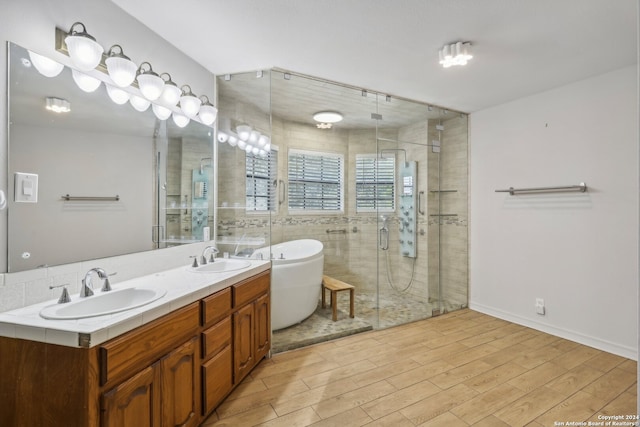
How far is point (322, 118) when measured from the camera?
3.65m

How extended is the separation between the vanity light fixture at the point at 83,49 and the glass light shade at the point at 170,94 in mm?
508

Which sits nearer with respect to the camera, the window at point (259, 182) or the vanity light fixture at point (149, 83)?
the vanity light fixture at point (149, 83)

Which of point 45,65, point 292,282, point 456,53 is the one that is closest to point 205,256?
point 292,282

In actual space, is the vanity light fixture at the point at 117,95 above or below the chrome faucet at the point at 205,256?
above

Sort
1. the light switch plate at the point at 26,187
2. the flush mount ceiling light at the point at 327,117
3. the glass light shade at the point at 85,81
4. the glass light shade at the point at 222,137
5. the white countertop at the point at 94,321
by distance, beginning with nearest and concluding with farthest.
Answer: the white countertop at the point at 94,321
the light switch plate at the point at 26,187
the glass light shade at the point at 85,81
the glass light shade at the point at 222,137
the flush mount ceiling light at the point at 327,117

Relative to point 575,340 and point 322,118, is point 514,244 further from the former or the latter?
point 322,118

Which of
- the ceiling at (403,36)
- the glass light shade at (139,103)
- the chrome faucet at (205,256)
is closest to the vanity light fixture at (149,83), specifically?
the glass light shade at (139,103)

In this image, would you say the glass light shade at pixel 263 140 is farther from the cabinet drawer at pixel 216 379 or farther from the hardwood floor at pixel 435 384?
the hardwood floor at pixel 435 384

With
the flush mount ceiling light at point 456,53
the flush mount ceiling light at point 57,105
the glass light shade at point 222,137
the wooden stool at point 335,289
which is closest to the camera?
the flush mount ceiling light at point 57,105

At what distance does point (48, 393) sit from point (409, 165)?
3.64 meters

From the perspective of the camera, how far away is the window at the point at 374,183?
372 cm

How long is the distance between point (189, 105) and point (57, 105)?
0.91 m

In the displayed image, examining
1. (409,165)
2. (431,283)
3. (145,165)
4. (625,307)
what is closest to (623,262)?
(625,307)

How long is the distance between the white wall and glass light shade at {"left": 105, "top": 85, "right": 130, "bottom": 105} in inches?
147
